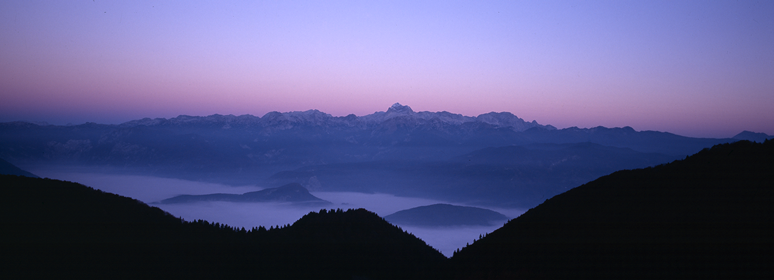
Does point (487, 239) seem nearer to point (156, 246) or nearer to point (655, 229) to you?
point (655, 229)

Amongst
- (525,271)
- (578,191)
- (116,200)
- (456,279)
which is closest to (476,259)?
(456,279)

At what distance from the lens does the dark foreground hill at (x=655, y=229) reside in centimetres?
4372

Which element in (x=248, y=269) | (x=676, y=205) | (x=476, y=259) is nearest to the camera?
(x=676, y=205)

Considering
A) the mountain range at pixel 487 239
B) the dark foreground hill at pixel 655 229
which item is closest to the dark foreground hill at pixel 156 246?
the mountain range at pixel 487 239

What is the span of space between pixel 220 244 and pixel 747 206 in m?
78.0

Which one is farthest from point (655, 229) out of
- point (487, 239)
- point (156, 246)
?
point (156, 246)

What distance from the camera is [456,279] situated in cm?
5922

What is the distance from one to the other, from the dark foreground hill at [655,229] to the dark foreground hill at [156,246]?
1798 centimetres

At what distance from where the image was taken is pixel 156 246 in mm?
67188

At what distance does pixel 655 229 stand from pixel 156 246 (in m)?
72.7

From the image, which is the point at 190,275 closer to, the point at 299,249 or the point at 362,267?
the point at 299,249

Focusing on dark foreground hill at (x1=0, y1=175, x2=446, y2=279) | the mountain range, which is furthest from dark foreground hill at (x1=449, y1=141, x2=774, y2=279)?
dark foreground hill at (x1=0, y1=175, x2=446, y2=279)

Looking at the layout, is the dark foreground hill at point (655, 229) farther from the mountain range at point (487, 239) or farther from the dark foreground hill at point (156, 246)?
the dark foreground hill at point (156, 246)

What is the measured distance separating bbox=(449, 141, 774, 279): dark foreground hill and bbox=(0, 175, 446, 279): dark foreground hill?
18.0 metres
